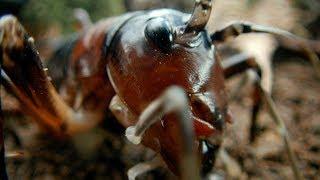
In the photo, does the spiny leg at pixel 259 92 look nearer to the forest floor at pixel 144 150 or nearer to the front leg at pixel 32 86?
the forest floor at pixel 144 150

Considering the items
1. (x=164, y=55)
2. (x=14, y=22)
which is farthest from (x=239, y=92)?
(x=14, y=22)

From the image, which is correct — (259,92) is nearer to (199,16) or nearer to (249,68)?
(249,68)

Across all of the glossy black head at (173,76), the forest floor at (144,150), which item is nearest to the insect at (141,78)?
the glossy black head at (173,76)

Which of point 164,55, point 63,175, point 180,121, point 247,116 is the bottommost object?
point 247,116

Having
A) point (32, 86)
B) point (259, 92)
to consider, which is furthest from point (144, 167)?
point (259, 92)

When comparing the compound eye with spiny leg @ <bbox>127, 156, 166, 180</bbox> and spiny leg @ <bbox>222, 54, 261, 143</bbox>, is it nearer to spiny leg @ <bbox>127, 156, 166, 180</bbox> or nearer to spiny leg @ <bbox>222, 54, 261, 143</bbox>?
spiny leg @ <bbox>127, 156, 166, 180</bbox>

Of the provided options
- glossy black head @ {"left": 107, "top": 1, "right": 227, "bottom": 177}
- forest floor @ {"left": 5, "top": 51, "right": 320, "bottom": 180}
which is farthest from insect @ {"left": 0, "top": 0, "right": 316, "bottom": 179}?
forest floor @ {"left": 5, "top": 51, "right": 320, "bottom": 180}

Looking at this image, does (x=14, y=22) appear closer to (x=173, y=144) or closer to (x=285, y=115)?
(x=173, y=144)
